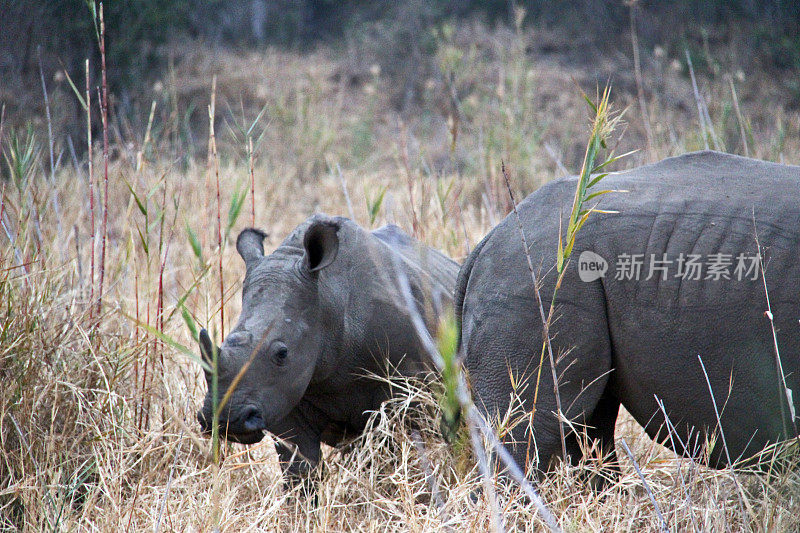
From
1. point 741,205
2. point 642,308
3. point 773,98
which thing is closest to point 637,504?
point 642,308

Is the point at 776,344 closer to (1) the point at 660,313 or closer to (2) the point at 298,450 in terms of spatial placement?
Result: (1) the point at 660,313

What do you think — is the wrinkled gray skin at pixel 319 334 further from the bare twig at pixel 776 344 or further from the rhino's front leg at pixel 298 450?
the bare twig at pixel 776 344

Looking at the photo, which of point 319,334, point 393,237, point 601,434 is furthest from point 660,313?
point 393,237

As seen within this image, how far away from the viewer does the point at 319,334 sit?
9.85 feet

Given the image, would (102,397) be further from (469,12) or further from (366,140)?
(469,12)

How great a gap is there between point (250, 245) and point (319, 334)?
49cm

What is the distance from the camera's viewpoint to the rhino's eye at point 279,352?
2797mm

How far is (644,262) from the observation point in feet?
7.58

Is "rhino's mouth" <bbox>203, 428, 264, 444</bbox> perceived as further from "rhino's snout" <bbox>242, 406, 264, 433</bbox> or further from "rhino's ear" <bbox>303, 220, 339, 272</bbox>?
"rhino's ear" <bbox>303, 220, 339, 272</bbox>

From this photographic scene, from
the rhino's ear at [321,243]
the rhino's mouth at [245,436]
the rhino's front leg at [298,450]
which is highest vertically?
the rhino's ear at [321,243]

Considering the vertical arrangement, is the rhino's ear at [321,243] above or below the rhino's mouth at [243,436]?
above

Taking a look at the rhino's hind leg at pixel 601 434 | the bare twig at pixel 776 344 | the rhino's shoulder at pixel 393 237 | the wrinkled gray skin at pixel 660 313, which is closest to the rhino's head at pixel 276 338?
the rhino's shoulder at pixel 393 237
